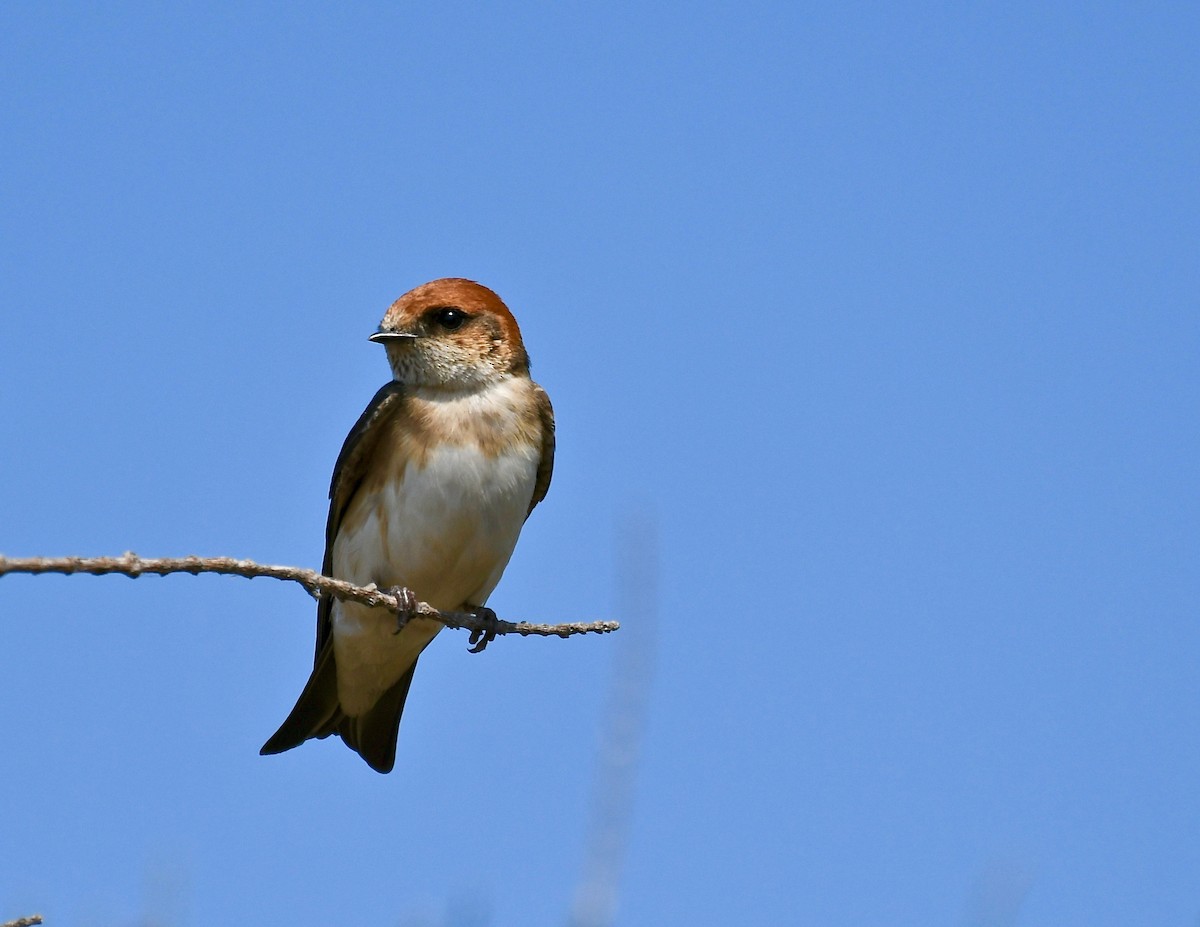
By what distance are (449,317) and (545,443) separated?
81 centimetres

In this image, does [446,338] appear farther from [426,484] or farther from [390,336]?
[426,484]

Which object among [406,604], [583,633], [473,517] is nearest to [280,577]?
[583,633]

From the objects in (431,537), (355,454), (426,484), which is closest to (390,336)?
(355,454)

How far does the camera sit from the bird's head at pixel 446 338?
7391mm

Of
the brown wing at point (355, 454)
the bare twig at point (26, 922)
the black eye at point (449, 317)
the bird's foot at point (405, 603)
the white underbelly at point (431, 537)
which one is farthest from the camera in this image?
the black eye at point (449, 317)

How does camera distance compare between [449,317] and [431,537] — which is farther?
[449,317]

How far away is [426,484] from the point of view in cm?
704

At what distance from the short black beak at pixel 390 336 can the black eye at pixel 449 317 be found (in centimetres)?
16

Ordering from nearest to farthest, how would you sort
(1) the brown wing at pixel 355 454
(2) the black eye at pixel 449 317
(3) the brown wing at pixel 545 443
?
(1) the brown wing at pixel 355 454 < (2) the black eye at pixel 449 317 < (3) the brown wing at pixel 545 443

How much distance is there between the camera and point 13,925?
114 inches

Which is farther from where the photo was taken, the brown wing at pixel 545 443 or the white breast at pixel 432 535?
the brown wing at pixel 545 443

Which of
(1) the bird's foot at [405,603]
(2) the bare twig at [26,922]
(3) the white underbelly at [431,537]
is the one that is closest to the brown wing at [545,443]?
(3) the white underbelly at [431,537]

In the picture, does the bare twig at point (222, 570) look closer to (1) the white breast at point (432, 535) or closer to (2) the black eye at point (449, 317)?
(1) the white breast at point (432, 535)

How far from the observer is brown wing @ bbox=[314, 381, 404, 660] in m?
7.33
